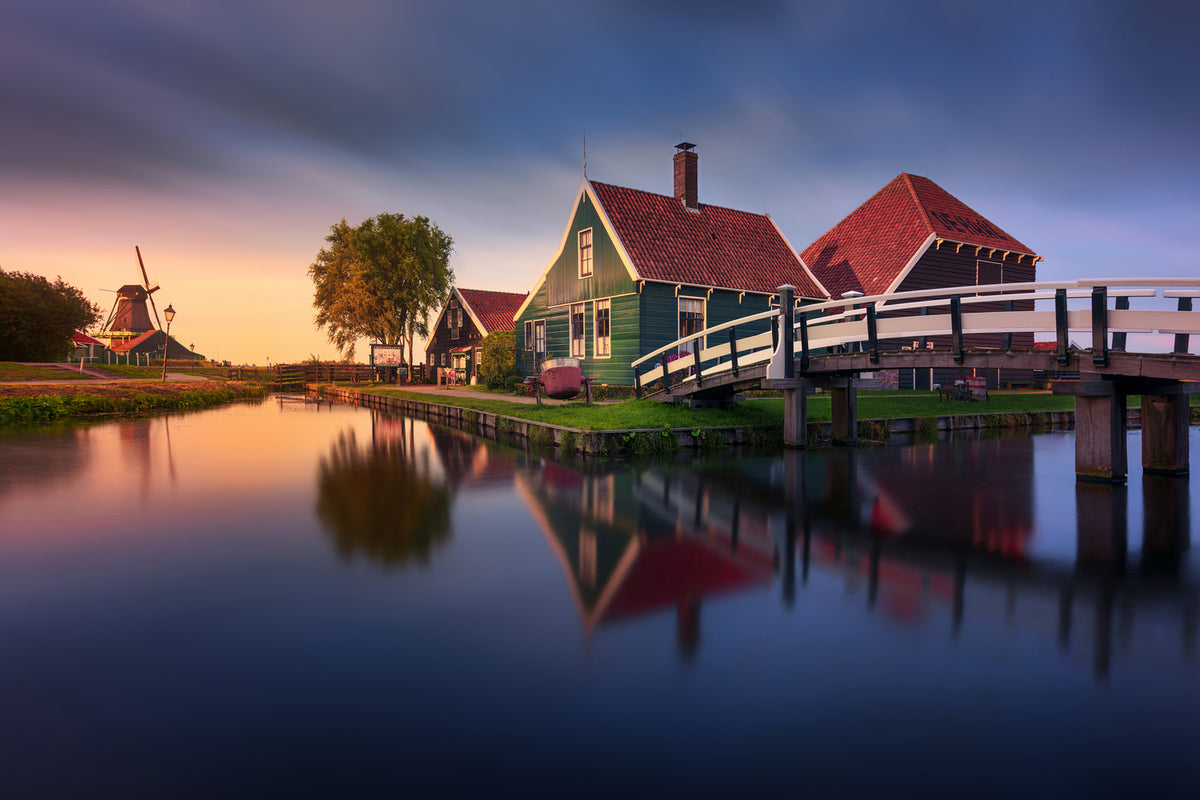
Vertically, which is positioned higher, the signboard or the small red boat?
the signboard

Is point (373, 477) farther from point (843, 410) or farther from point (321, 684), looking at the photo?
point (843, 410)

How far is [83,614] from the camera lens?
482 centimetres

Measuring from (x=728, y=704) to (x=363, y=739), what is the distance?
176 cm

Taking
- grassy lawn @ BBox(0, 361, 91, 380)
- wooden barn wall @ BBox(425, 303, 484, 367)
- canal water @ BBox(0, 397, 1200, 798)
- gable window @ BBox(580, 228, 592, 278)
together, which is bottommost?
canal water @ BBox(0, 397, 1200, 798)

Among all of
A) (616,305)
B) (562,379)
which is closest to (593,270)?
(616,305)

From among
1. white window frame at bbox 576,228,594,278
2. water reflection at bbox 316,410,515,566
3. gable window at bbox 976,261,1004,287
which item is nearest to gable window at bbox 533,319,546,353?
white window frame at bbox 576,228,594,278

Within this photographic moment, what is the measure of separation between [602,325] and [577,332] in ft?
5.69

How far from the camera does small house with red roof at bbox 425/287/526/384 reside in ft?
128

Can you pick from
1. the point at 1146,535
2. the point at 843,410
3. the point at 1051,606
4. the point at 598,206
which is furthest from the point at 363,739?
the point at 598,206

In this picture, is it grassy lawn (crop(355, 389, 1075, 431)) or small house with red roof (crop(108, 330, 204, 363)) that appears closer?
grassy lawn (crop(355, 389, 1075, 431))

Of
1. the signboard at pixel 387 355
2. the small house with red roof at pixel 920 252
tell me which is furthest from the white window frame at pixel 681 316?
the signboard at pixel 387 355

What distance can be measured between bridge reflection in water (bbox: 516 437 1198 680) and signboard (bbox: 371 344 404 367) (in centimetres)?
3949

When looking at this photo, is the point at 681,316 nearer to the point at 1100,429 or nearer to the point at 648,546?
the point at 1100,429

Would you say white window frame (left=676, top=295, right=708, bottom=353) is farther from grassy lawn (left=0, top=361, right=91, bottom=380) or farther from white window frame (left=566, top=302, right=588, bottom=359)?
grassy lawn (left=0, top=361, right=91, bottom=380)
